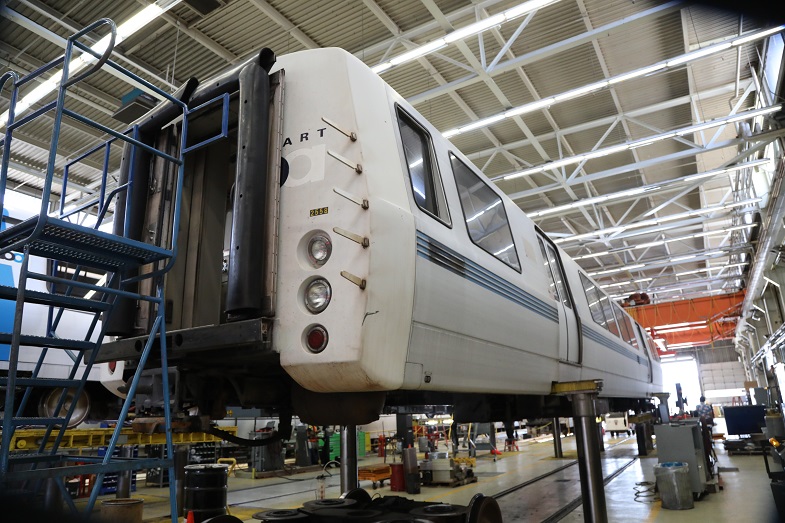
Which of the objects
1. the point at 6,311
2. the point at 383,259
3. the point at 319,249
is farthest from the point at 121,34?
the point at 383,259

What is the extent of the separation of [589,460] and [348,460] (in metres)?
2.44

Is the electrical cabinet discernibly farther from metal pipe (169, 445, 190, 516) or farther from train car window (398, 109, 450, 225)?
metal pipe (169, 445, 190, 516)

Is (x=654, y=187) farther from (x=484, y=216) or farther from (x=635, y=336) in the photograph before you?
(x=484, y=216)

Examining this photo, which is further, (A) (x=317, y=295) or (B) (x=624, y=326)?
(B) (x=624, y=326)

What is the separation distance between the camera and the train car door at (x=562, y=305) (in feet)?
17.9

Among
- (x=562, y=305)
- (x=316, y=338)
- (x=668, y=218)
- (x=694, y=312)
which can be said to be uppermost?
(x=668, y=218)

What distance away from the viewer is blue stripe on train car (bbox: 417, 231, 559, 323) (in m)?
2.98

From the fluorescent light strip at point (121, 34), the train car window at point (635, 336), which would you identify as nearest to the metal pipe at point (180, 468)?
the fluorescent light strip at point (121, 34)

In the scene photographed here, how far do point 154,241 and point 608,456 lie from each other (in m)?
15.3

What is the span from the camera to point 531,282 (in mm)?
4883

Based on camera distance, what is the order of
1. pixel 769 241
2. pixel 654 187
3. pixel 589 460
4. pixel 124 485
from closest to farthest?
pixel 589 460 < pixel 124 485 < pixel 654 187 < pixel 769 241

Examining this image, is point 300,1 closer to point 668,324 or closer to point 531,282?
point 531,282

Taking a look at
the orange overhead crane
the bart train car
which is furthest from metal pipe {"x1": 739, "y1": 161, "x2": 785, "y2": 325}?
the bart train car

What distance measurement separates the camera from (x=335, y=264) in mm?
2561
